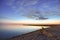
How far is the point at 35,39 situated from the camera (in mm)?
2059

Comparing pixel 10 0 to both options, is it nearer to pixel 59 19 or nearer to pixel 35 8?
pixel 35 8

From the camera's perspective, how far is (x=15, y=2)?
6.91ft

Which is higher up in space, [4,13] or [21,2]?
[21,2]

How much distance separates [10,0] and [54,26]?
2.47 ft

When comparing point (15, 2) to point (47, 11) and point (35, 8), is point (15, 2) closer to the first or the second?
point (35, 8)

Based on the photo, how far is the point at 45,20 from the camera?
209 centimetres

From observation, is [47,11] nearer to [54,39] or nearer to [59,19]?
[59,19]

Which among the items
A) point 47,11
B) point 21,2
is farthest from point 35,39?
point 21,2

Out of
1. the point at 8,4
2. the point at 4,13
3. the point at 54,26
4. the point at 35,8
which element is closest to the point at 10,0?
the point at 8,4

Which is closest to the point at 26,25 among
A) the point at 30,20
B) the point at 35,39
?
the point at 30,20

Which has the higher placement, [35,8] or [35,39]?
[35,8]

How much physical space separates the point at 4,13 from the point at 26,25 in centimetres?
38

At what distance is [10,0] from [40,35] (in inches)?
26.7

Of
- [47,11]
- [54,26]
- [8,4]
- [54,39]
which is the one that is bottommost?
[54,39]
